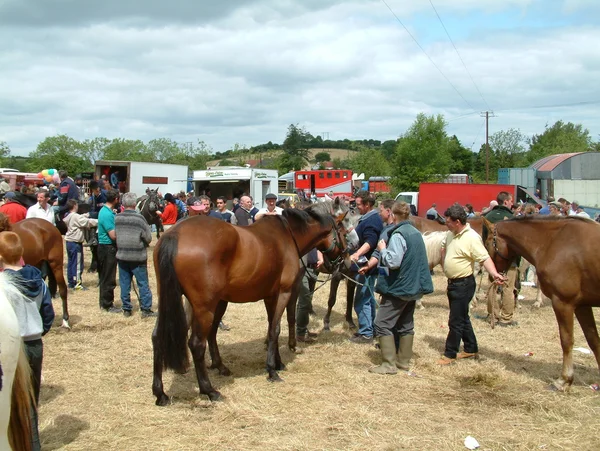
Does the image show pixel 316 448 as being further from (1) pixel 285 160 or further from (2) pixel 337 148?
(2) pixel 337 148

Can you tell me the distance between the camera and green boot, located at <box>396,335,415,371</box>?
6.17 metres

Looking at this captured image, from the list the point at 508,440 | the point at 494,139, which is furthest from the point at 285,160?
the point at 508,440

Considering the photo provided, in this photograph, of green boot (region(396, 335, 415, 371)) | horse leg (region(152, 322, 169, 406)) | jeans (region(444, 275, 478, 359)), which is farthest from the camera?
jeans (region(444, 275, 478, 359))

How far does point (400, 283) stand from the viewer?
19.4 feet

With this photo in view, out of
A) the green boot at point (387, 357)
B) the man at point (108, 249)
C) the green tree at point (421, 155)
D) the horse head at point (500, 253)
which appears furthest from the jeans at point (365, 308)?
the green tree at point (421, 155)

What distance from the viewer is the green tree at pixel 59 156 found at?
66.6 meters

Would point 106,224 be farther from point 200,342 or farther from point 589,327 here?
point 589,327

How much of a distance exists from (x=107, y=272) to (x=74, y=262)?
7.48 ft

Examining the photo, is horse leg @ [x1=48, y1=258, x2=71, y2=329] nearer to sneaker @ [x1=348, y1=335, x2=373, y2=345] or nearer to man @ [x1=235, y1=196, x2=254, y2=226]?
man @ [x1=235, y1=196, x2=254, y2=226]

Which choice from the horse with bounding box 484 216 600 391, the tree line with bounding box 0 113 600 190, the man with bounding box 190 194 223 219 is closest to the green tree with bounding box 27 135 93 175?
the tree line with bounding box 0 113 600 190

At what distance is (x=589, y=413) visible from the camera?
193 inches

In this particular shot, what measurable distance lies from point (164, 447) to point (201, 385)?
3.12 ft

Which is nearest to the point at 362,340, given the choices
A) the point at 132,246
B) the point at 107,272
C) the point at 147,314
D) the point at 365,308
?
the point at 365,308

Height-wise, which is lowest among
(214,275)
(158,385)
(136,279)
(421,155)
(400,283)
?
(158,385)
